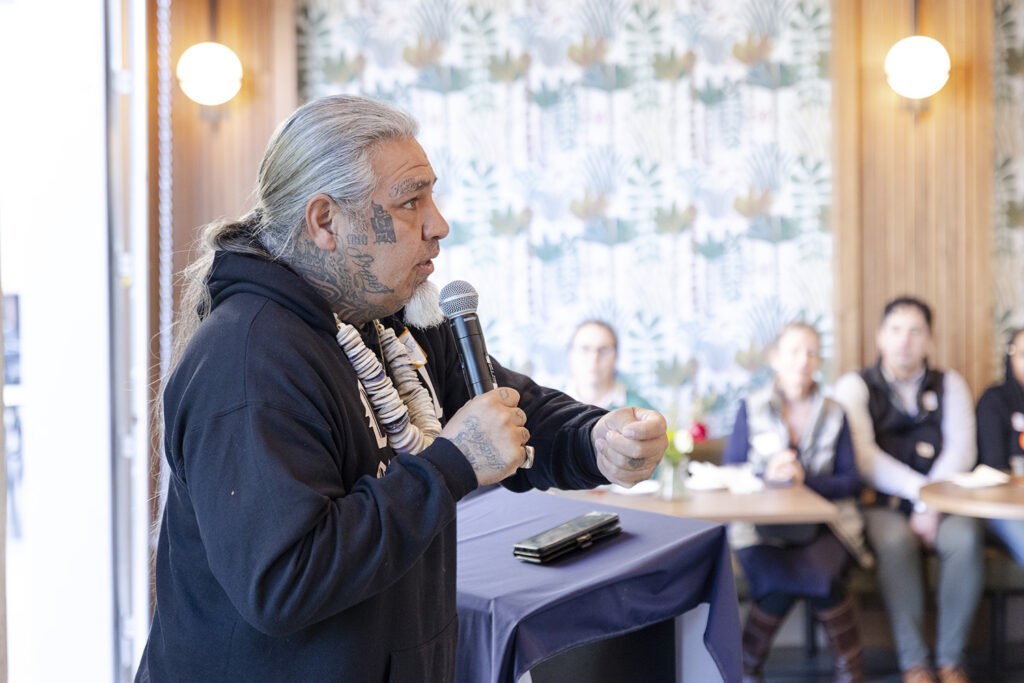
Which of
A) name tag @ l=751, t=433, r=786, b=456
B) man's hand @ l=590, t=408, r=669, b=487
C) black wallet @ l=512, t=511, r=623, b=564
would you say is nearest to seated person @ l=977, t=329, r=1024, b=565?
name tag @ l=751, t=433, r=786, b=456

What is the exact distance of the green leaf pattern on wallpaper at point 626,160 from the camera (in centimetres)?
464

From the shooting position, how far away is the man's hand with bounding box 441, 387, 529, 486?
1.19 m

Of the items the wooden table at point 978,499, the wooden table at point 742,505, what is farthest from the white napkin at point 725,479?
the wooden table at point 978,499

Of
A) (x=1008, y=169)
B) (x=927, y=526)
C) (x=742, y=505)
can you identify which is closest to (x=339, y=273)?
(x=742, y=505)

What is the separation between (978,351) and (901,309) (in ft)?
2.37

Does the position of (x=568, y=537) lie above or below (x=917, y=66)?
below

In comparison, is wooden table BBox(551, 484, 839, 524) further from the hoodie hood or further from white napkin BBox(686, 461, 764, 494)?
the hoodie hood

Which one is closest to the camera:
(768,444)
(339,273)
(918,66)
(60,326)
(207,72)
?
(339,273)

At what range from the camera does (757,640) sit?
351 centimetres

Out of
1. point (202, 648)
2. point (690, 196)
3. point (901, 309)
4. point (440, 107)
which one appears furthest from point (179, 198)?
point (202, 648)

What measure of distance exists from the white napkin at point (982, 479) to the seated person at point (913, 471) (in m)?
0.17

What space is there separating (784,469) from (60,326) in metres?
2.60

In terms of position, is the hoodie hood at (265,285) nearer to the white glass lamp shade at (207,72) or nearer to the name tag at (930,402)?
the white glass lamp shade at (207,72)

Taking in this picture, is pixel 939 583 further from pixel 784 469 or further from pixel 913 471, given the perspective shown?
pixel 784 469
